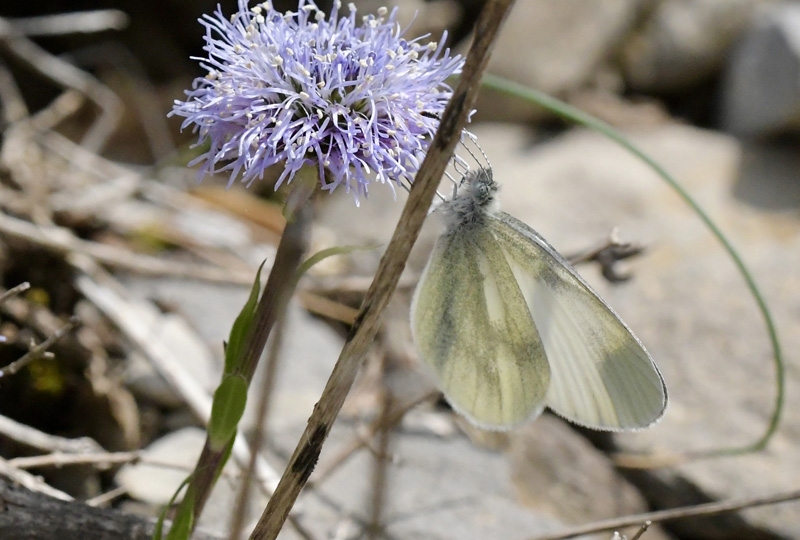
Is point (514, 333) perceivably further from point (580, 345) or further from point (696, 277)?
point (696, 277)

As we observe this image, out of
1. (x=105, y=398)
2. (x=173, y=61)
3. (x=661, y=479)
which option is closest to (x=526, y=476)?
(x=661, y=479)

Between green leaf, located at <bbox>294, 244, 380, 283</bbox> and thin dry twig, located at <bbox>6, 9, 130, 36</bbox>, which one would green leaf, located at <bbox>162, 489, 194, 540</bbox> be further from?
thin dry twig, located at <bbox>6, 9, 130, 36</bbox>

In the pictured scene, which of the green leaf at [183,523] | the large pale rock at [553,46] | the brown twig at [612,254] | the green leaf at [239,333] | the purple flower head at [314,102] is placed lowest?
the green leaf at [183,523]

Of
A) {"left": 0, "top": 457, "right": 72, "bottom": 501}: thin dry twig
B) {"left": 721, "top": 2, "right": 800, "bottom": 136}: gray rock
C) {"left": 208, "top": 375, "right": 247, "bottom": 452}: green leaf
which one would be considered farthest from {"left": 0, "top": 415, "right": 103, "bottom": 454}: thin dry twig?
{"left": 721, "top": 2, "right": 800, "bottom": 136}: gray rock

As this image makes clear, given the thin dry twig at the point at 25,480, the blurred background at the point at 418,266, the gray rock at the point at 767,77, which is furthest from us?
the gray rock at the point at 767,77

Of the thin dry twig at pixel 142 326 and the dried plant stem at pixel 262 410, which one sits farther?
the thin dry twig at pixel 142 326

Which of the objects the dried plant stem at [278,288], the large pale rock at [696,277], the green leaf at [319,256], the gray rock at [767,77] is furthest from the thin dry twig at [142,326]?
the gray rock at [767,77]

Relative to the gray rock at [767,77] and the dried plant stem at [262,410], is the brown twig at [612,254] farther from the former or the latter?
the gray rock at [767,77]

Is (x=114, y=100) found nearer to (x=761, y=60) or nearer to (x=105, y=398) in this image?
(x=105, y=398)
